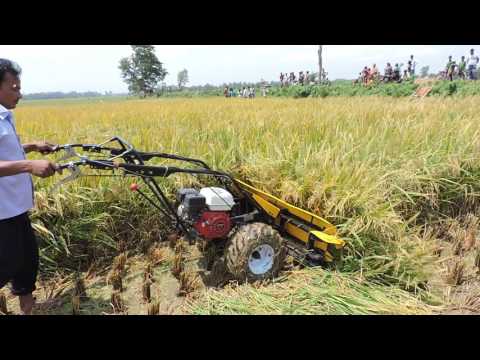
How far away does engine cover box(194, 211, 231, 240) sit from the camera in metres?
2.63

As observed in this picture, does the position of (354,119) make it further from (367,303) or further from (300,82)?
(300,82)

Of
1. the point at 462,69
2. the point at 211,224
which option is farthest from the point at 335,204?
the point at 462,69

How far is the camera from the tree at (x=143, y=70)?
205 feet

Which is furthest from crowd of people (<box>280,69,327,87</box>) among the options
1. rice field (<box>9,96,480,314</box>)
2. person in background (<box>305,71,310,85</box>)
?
rice field (<box>9,96,480,314</box>)

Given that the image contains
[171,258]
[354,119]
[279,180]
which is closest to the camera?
[171,258]

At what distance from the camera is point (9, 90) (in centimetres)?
211

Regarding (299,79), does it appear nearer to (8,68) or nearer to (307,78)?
(307,78)

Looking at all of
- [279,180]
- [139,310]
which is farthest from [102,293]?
[279,180]

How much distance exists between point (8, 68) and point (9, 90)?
14 centimetres

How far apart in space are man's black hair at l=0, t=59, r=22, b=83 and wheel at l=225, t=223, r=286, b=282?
1918 millimetres

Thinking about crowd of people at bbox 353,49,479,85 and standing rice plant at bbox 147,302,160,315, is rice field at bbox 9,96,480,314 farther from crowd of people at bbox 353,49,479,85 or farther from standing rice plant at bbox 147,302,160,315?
crowd of people at bbox 353,49,479,85

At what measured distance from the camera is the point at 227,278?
287 cm

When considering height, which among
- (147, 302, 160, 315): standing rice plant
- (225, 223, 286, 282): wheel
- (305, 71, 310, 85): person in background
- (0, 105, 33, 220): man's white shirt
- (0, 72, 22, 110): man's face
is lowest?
(147, 302, 160, 315): standing rice plant

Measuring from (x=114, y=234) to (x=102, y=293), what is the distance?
0.68 metres
